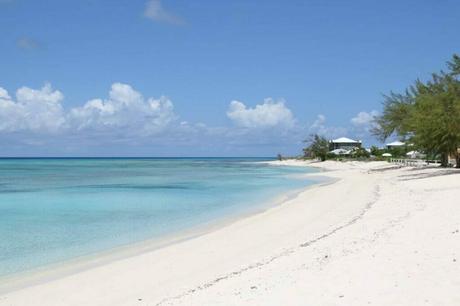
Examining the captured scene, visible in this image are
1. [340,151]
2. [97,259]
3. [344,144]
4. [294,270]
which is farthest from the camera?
[344,144]

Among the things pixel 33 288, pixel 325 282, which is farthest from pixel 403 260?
pixel 33 288

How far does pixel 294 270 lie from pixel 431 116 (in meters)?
26.4

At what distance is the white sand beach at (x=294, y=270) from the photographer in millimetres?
6566

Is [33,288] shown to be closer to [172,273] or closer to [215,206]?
[172,273]

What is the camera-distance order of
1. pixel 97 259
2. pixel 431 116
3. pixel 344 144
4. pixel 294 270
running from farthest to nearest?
pixel 344 144 < pixel 431 116 < pixel 97 259 < pixel 294 270

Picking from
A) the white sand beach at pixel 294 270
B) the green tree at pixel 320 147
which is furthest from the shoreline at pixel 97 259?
the green tree at pixel 320 147

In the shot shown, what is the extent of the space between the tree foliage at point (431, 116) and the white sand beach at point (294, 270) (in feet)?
59.4

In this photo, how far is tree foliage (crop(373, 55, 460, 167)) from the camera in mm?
30953

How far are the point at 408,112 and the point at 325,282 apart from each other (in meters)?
37.1

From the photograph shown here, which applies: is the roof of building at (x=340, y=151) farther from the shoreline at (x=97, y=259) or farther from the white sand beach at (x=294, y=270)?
the white sand beach at (x=294, y=270)

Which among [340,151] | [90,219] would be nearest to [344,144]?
[340,151]

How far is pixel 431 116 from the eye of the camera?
31.6 m

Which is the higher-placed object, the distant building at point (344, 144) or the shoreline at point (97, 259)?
the distant building at point (344, 144)

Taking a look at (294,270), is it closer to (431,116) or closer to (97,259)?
(97,259)
